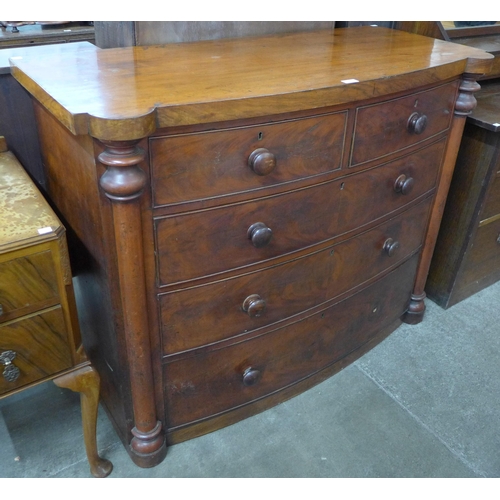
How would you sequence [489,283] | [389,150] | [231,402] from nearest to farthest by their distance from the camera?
1. [389,150]
2. [231,402]
3. [489,283]

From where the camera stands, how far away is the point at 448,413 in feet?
5.33

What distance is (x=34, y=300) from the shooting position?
1.03 meters

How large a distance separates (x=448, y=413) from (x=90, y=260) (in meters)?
1.16

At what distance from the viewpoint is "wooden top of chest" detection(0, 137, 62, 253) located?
3.21ft

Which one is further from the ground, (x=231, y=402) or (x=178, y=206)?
(x=178, y=206)

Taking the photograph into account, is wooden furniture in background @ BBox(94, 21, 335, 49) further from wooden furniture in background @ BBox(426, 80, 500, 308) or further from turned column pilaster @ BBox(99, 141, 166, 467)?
wooden furniture in background @ BBox(426, 80, 500, 308)

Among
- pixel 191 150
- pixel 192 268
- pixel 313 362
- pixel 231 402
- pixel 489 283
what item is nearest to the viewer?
pixel 191 150

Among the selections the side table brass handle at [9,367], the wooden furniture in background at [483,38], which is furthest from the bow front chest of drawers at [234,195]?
the wooden furniture in background at [483,38]

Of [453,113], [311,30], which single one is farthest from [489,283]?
[311,30]

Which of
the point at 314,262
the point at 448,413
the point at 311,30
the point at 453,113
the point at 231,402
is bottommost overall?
the point at 448,413

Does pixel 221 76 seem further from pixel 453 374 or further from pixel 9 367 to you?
pixel 453 374

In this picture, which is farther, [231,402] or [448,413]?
[448,413]

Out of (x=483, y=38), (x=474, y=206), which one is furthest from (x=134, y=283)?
(x=483, y=38)

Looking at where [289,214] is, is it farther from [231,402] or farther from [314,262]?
[231,402]
